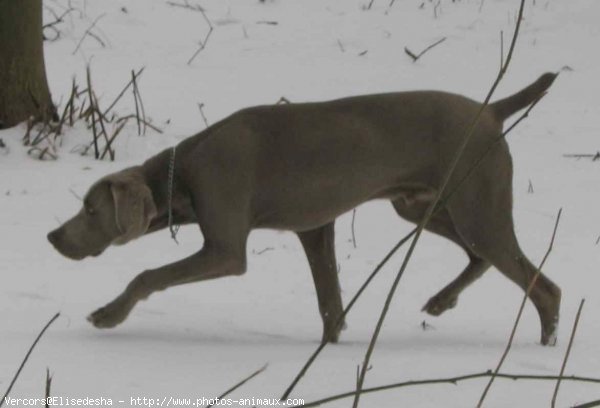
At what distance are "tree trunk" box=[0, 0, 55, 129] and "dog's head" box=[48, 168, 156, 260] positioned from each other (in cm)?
308


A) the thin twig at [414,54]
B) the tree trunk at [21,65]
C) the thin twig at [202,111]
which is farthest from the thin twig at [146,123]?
the thin twig at [414,54]

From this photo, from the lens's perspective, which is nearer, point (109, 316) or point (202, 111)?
point (109, 316)

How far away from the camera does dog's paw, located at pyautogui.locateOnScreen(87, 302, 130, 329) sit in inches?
179

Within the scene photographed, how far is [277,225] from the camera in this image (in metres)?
4.64

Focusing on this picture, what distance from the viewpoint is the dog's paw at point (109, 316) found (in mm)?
4551

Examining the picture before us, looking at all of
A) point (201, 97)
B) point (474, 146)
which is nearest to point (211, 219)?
point (474, 146)

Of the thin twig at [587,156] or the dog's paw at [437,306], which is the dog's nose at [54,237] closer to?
the dog's paw at [437,306]

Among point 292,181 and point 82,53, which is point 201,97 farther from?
point 292,181

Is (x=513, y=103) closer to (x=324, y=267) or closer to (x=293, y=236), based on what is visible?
(x=324, y=267)

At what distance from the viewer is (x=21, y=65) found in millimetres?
7590

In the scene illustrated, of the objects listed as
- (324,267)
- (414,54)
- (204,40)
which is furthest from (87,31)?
(324,267)

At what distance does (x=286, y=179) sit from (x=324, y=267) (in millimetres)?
575

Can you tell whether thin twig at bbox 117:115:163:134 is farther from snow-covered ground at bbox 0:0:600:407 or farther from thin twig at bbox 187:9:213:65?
thin twig at bbox 187:9:213:65

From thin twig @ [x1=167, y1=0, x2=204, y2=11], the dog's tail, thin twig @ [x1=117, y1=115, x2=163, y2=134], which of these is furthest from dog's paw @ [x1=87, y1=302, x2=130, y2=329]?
thin twig @ [x1=167, y1=0, x2=204, y2=11]
